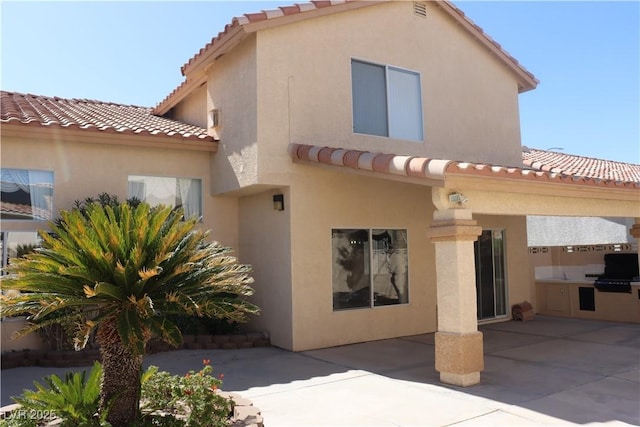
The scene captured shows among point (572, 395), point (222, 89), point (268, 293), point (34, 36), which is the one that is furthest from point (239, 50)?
point (572, 395)

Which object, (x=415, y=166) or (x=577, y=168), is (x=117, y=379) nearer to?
(x=415, y=166)

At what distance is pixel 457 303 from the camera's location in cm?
770

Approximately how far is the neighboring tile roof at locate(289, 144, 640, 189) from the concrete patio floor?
3.09m

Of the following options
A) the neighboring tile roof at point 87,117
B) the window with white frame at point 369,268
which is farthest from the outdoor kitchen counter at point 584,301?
the neighboring tile roof at point 87,117

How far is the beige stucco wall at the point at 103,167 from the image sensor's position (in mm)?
10133

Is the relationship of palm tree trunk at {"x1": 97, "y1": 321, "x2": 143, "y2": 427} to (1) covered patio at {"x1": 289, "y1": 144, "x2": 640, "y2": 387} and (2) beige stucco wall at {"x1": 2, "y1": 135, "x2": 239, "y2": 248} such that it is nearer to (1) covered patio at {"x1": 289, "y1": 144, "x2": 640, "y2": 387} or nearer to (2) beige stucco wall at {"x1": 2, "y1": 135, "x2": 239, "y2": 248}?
(1) covered patio at {"x1": 289, "y1": 144, "x2": 640, "y2": 387}

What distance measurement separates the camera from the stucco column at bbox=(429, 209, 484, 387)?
7.63 m

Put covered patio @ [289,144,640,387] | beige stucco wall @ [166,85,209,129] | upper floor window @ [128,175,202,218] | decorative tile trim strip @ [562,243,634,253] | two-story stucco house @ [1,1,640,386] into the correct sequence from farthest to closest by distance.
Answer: decorative tile trim strip @ [562,243,634,253] → beige stucco wall @ [166,85,209,129] → upper floor window @ [128,175,202,218] → two-story stucco house @ [1,1,640,386] → covered patio @ [289,144,640,387]

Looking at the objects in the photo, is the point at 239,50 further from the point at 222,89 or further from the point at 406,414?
the point at 406,414

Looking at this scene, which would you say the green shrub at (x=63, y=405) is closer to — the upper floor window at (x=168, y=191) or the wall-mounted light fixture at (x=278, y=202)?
the wall-mounted light fixture at (x=278, y=202)

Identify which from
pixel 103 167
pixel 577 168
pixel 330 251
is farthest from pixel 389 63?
pixel 577 168

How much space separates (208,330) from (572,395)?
7176mm

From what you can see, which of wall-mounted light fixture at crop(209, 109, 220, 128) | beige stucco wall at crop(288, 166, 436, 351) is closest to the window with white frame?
beige stucco wall at crop(288, 166, 436, 351)

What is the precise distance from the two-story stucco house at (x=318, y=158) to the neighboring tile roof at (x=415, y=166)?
39 mm
